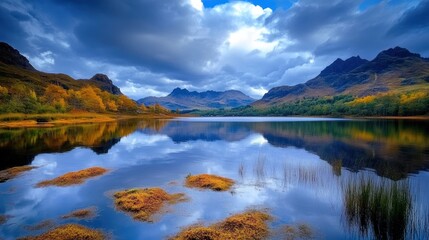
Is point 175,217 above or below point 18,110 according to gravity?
below

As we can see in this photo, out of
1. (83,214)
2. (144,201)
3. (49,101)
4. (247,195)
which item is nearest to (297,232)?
(247,195)

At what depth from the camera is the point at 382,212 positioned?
13508mm

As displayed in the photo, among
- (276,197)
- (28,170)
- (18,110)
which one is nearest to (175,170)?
(276,197)

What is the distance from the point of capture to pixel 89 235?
1325cm

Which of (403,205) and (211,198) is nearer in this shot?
(403,205)

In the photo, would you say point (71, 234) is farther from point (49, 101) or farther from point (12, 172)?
point (49, 101)

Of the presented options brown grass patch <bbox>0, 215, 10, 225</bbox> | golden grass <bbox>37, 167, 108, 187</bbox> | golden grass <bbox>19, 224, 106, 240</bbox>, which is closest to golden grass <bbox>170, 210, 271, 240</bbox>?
golden grass <bbox>19, 224, 106, 240</bbox>

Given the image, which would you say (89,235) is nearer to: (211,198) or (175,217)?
(175,217)

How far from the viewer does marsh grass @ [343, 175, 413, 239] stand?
42.4 ft

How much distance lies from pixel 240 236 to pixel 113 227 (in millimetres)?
7328

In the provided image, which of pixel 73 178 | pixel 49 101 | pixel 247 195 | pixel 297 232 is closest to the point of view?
pixel 297 232

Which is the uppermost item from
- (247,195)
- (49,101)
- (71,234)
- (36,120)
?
(49,101)

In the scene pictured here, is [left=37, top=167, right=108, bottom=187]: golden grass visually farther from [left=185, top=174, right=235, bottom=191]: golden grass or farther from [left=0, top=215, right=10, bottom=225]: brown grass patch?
[left=185, top=174, right=235, bottom=191]: golden grass

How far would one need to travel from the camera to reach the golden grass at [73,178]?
23.3 m
